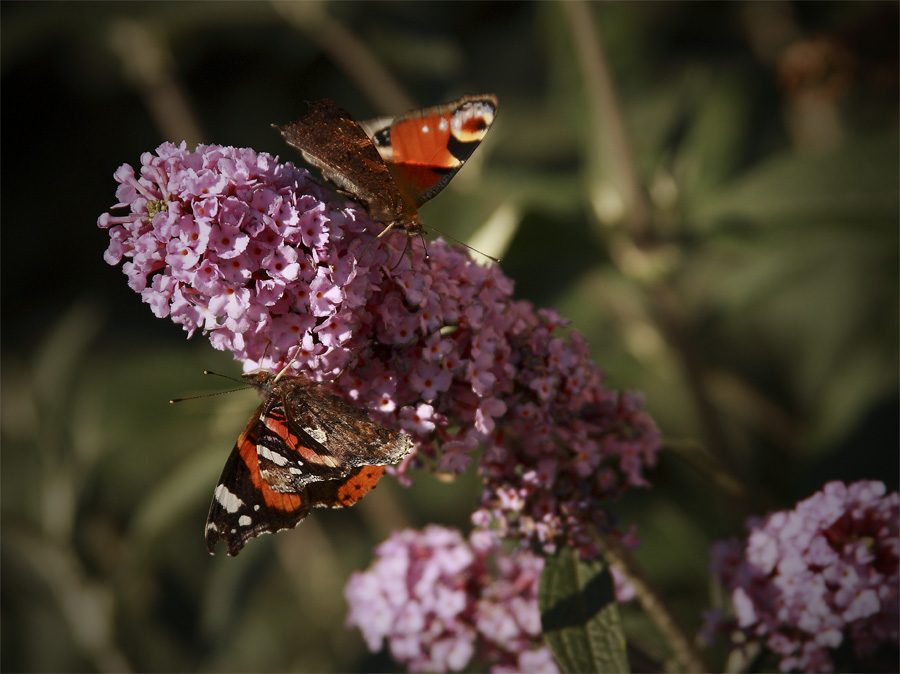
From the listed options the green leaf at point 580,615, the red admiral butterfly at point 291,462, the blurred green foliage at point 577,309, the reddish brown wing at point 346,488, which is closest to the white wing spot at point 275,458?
the red admiral butterfly at point 291,462

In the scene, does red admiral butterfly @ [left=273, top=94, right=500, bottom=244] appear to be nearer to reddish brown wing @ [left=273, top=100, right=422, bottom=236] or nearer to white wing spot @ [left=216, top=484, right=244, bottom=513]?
reddish brown wing @ [left=273, top=100, right=422, bottom=236]

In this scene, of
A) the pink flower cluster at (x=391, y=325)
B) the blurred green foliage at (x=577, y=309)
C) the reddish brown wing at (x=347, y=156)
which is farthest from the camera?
the blurred green foliage at (x=577, y=309)

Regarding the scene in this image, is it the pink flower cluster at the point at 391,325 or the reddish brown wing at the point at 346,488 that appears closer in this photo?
the pink flower cluster at the point at 391,325

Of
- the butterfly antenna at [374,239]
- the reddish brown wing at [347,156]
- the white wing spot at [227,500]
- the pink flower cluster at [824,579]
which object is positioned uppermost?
the reddish brown wing at [347,156]

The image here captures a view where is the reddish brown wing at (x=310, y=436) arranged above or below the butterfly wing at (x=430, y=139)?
below

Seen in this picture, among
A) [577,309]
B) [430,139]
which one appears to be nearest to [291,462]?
[430,139]

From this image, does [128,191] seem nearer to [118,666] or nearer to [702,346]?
[118,666]

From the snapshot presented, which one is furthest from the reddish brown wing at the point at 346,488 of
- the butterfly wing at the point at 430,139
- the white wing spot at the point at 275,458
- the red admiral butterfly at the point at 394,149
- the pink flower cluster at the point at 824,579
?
the pink flower cluster at the point at 824,579

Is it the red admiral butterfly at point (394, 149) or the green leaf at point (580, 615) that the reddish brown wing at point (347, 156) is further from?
the green leaf at point (580, 615)

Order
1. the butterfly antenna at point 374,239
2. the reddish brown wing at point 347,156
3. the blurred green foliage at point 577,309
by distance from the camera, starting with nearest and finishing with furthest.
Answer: the butterfly antenna at point 374,239 → the reddish brown wing at point 347,156 → the blurred green foliage at point 577,309
